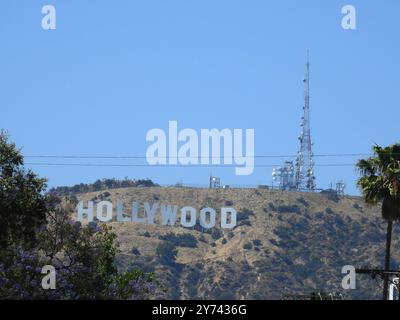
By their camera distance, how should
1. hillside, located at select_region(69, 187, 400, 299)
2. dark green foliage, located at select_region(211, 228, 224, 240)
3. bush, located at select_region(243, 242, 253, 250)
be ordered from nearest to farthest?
hillside, located at select_region(69, 187, 400, 299)
bush, located at select_region(243, 242, 253, 250)
dark green foliage, located at select_region(211, 228, 224, 240)

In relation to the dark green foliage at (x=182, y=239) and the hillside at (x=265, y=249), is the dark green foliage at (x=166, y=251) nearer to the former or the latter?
the hillside at (x=265, y=249)

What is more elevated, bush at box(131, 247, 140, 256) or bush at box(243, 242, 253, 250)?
bush at box(243, 242, 253, 250)

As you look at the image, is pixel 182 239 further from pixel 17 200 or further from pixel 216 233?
pixel 17 200

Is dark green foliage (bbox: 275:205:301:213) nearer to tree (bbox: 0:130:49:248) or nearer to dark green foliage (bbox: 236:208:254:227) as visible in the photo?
dark green foliage (bbox: 236:208:254:227)

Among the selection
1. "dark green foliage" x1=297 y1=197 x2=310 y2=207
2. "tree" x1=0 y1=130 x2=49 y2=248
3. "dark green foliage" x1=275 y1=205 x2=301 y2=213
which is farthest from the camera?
"dark green foliage" x1=297 y1=197 x2=310 y2=207

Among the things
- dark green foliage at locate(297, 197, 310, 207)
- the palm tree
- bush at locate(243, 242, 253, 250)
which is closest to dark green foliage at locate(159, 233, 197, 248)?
bush at locate(243, 242, 253, 250)

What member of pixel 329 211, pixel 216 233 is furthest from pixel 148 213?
pixel 329 211
